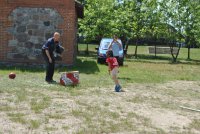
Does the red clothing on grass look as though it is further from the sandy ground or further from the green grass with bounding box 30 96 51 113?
the green grass with bounding box 30 96 51 113

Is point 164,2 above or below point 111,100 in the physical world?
above

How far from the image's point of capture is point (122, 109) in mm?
9141

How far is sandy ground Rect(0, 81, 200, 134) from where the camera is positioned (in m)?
7.32

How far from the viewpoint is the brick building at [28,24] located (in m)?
17.8

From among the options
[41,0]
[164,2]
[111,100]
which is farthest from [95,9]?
[111,100]

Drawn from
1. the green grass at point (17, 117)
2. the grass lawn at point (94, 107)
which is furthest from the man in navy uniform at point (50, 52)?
the green grass at point (17, 117)

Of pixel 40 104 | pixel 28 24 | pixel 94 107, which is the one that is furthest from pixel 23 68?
pixel 94 107

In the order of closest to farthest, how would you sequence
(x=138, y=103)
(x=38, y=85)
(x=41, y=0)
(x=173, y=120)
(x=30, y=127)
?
(x=30, y=127)
(x=173, y=120)
(x=138, y=103)
(x=38, y=85)
(x=41, y=0)

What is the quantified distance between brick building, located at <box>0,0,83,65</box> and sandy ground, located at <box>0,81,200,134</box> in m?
6.27

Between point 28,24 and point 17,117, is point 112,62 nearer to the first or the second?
point 17,117

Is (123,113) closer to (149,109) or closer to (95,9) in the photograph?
(149,109)

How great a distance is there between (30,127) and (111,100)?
11.5 feet

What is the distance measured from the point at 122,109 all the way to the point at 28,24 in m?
9.88

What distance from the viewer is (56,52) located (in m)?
13.4
